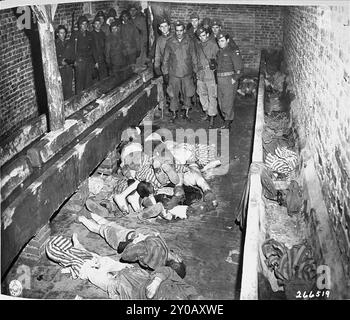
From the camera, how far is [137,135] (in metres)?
5.46

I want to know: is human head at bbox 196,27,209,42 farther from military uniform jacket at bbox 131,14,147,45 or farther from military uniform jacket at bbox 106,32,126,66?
military uniform jacket at bbox 131,14,147,45

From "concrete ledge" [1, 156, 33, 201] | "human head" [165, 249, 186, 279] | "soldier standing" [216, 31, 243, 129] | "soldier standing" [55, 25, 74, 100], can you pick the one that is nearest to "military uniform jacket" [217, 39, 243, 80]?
"soldier standing" [216, 31, 243, 129]

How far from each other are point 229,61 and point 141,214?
11.8 feet

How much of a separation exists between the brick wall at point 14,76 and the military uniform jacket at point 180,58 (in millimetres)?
2691

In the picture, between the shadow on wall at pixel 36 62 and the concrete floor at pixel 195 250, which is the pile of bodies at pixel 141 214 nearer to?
the concrete floor at pixel 195 250

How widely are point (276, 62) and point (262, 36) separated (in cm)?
134

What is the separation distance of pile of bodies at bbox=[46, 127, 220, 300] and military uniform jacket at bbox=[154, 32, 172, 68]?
212cm

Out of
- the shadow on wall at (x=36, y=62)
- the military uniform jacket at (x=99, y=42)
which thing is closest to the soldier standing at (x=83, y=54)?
the military uniform jacket at (x=99, y=42)

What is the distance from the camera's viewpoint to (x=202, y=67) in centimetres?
698

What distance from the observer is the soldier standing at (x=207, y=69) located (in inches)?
273

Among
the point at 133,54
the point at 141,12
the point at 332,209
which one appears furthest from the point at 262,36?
the point at 332,209

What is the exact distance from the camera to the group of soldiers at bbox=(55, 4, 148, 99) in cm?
762

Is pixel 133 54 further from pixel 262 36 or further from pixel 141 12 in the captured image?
pixel 262 36

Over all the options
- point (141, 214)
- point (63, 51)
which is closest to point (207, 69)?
point (63, 51)
